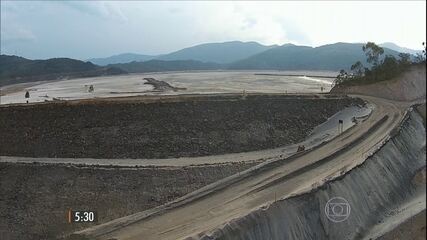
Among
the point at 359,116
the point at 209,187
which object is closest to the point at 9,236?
the point at 209,187

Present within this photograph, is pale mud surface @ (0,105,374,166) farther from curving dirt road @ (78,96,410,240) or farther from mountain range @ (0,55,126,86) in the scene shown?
mountain range @ (0,55,126,86)

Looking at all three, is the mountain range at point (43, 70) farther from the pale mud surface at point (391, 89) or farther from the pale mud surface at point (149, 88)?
the pale mud surface at point (391, 89)

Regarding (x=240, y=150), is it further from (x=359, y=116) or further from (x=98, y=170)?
(x=359, y=116)

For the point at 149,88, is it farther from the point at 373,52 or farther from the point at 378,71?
the point at 378,71

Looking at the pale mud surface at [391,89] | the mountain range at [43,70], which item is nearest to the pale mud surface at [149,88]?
the pale mud surface at [391,89]

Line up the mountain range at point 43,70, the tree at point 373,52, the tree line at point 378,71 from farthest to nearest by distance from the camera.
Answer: the mountain range at point 43,70 → the tree at point 373,52 → the tree line at point 378,71

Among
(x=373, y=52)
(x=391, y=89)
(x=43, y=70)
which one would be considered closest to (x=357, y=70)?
(x=373, y=52)
